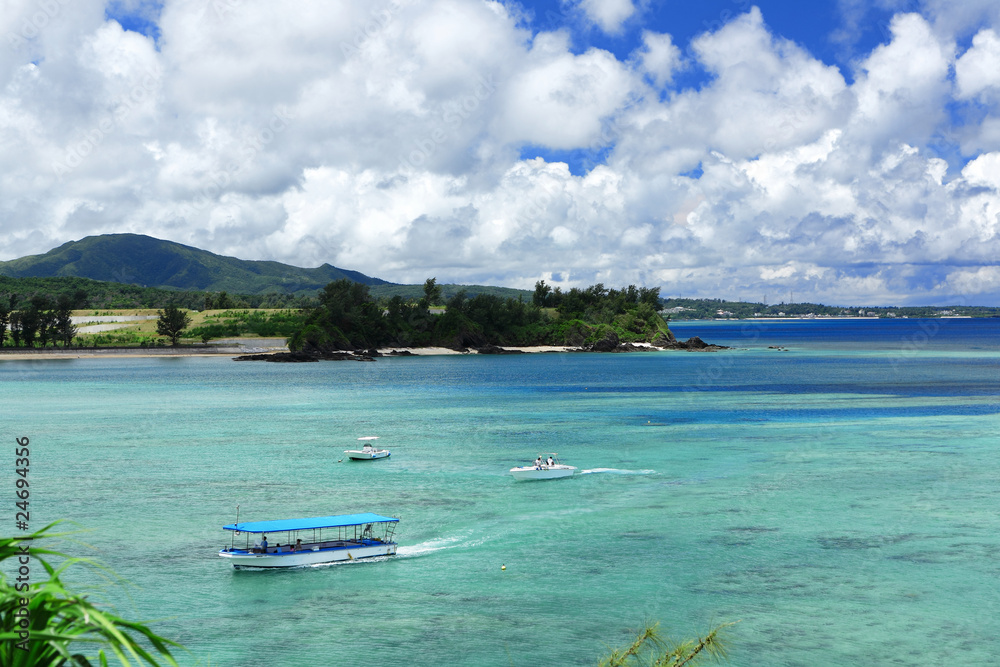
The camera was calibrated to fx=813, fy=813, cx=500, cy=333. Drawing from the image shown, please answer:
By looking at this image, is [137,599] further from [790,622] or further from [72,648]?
[790,622]

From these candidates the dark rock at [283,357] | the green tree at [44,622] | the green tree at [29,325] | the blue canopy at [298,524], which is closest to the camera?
the green tree at [44,622]

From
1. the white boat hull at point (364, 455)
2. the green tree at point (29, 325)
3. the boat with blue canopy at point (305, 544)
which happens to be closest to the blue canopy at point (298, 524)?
the boat with blue canopy at point (305, 544)

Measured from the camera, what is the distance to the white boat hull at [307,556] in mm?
Answer: 31625

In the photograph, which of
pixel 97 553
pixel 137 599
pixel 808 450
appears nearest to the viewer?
pixel 137 599

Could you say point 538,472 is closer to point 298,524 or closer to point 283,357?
point 298,524

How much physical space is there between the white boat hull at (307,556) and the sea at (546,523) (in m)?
0.44

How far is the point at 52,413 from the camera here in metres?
81.8

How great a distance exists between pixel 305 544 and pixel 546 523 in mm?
11567

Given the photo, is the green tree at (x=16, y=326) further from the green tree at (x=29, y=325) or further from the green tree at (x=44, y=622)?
the green tree at (x=44, y=622)

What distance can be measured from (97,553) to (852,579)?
30.2 m

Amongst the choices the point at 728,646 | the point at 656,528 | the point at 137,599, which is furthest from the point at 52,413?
the point at 728,646

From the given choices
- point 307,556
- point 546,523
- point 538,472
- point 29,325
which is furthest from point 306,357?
point 307,556

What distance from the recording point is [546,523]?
1535 inches

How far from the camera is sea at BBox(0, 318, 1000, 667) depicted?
25.9 m
